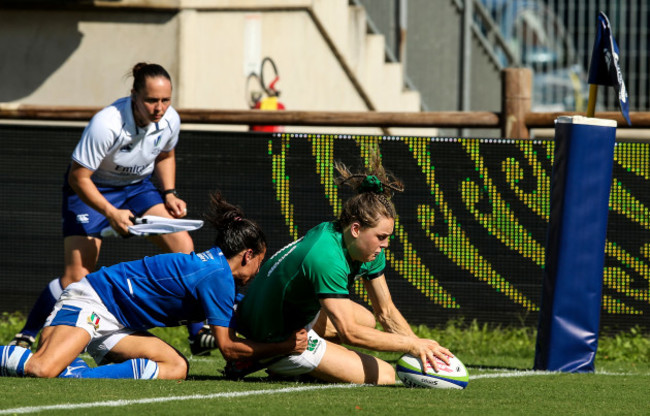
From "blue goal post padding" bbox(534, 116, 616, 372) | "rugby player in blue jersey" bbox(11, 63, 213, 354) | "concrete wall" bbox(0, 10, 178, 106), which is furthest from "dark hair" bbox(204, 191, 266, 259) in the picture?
"concrete wall" bbox(0, 10, 178, 106)

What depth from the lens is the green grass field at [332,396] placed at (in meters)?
5.50

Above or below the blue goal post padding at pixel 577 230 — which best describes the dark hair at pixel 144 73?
above

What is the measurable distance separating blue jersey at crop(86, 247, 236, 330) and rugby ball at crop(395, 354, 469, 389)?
1013 millimetres

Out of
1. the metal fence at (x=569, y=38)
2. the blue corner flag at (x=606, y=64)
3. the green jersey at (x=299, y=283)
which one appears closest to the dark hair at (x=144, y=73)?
the green jersey at (x=299, y=283)

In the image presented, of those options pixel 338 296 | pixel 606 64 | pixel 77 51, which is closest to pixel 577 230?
pixel 606 64

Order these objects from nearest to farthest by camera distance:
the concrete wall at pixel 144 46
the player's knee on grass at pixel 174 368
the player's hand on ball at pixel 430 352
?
the player's hand on ball at pixel 430 352, the player's knee on grass at pixel 174 368, the concrete wall at pixel 144 46

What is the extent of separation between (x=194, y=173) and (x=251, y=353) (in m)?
3.39

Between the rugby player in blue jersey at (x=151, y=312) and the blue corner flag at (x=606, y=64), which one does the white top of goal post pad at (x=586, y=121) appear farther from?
the rugby player in blue jersey at (x=151, y=312)

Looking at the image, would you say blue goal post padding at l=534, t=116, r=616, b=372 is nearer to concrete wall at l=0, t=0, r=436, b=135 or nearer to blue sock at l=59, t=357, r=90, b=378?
blue sock at l=59, t=357, r=90, b=378

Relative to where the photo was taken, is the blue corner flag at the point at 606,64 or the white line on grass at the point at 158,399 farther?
the blue corner flag at the point at 606,64

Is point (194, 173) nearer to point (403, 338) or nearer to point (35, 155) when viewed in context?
point (35, 155)

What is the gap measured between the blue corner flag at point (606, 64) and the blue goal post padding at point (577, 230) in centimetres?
21

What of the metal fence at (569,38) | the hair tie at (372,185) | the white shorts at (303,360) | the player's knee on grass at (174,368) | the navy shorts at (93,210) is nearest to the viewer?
the hair tie at (372,185)

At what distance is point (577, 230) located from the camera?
24.4 feet
